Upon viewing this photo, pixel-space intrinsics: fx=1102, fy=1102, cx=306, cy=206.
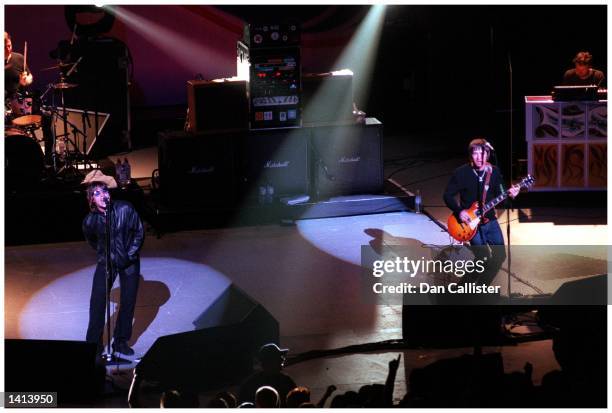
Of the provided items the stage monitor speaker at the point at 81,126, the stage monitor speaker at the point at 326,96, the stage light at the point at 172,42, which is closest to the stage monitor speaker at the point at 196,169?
the stage monitor speaker at the point at 326,96

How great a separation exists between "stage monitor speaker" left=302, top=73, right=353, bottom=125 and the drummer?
3.58 metres

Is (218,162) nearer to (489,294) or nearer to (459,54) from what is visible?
(489,294)

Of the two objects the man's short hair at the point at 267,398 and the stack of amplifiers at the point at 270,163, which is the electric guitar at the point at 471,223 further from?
the man's short hair at the point at 267,398

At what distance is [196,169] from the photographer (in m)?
13.7

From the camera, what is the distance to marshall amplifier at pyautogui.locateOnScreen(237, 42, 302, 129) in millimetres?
13477

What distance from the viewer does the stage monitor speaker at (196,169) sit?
13.6 metres

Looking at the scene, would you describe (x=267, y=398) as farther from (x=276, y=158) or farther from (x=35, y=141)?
(x=35, y=141)

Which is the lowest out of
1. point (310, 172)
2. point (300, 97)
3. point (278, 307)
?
point (278, 307)

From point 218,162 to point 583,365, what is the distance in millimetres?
7367

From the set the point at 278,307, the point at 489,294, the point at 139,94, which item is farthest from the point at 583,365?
Result: the point at 139,94

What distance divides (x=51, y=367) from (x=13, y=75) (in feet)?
23.5

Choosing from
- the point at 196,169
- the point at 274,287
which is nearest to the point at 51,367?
the point at 274,287

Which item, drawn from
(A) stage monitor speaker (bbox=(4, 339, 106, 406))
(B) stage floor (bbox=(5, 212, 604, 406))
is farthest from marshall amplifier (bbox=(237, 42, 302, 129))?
(A) stage monitor speaker (bbox=(4, 339, 106, 406))

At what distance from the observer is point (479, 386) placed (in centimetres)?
617
